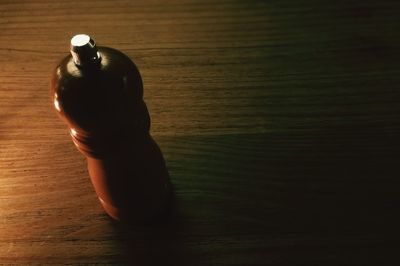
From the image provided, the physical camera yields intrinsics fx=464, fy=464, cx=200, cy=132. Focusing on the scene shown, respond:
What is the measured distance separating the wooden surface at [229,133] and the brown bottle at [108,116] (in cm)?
8

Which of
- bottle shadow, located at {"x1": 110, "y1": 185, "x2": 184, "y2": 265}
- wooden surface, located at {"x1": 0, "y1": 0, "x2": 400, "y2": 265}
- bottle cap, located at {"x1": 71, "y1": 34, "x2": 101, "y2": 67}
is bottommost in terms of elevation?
bottle shadow, located at {"x1": 110, "y1": 185, "x2": 184, "y2": 265}

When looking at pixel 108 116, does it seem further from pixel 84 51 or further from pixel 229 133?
pixel 229 133

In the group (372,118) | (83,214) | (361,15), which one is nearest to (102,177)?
(83,214)

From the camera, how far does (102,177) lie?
509 mm

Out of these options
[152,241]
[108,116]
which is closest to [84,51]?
[108,116]

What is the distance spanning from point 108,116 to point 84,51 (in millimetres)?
61

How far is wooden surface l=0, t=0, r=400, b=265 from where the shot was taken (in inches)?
21.6

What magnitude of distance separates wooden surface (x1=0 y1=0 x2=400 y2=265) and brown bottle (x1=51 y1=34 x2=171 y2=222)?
3.3 inches

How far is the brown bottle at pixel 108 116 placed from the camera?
401 mm

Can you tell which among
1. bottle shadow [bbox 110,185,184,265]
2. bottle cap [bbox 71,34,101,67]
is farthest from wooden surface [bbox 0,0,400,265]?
bottle cap [bbox 71,34,101,67]

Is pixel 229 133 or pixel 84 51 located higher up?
pixel 84 51

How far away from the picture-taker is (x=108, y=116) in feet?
1.36

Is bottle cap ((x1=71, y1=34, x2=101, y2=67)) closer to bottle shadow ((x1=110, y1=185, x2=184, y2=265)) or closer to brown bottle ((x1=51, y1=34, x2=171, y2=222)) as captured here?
brown bottle ((x1=51, y1=34, x2=171, y2=222))

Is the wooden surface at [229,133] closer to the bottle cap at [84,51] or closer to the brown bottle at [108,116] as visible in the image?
the brown bottle at [108,116]
